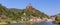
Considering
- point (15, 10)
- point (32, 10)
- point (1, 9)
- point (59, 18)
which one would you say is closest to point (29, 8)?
point (32, 10)

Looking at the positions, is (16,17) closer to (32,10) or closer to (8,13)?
(8,13)

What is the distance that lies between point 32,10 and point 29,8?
2.22 meters

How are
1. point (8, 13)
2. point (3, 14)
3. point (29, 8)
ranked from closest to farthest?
point (3, 14) < point (8, 13) < point (29, 8)

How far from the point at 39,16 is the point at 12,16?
2124cm

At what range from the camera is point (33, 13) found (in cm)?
7800

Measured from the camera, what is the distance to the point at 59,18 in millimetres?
52094

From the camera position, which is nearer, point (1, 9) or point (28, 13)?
point (1, 9)

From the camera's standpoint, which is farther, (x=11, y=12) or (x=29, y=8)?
(x=29, y=8)

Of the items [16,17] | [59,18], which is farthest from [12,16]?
[59,18]

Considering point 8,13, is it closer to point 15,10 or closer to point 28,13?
point 15,10

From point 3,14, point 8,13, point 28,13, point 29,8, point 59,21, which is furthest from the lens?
point 29,8

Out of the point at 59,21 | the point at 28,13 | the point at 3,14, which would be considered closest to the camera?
the point at 59,21

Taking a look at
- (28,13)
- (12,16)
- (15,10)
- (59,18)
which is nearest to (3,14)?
(12,16)

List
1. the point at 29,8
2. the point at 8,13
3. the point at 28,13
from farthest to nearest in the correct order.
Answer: the point at 29,8
the point at 28,13
the point at 8,13
